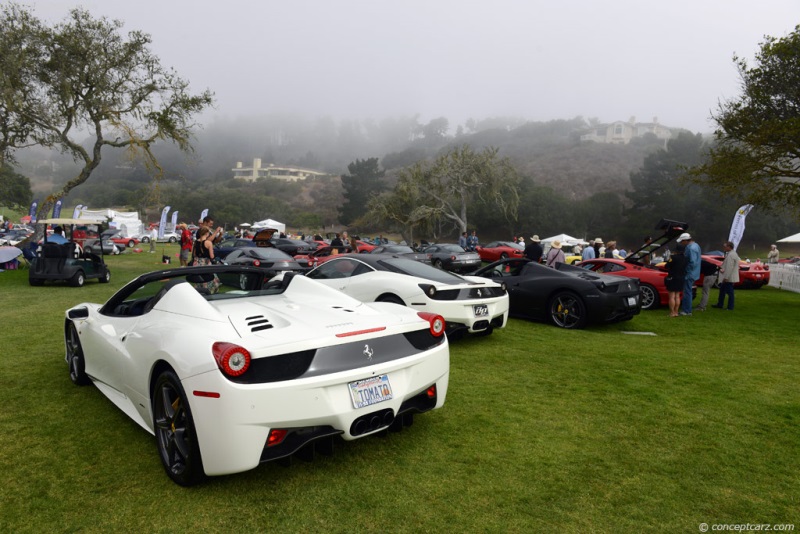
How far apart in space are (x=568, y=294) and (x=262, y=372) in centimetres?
665

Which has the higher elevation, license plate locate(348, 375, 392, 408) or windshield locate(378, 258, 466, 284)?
windshield locate(378, 258, 466, 284)

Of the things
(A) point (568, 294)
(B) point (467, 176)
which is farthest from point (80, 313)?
(B) point (467, 176)

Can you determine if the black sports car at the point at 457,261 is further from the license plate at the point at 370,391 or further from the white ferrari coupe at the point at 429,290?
the license plate at the point at 370,391

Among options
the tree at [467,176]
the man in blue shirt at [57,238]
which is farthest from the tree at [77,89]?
the tree at [467,176]

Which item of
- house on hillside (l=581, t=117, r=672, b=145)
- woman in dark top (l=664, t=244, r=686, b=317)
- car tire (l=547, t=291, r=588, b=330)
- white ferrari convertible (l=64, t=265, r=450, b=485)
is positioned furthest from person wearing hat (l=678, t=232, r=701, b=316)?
house on hillside (l=581, t=117, r=672, b=145)

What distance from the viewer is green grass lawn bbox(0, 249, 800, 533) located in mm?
2674

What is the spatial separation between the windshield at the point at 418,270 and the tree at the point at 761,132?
415 inches

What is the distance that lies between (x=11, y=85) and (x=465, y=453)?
2148 cm

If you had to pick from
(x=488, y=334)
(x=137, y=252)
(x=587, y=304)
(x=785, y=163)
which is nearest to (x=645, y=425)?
(x=488, y=334)

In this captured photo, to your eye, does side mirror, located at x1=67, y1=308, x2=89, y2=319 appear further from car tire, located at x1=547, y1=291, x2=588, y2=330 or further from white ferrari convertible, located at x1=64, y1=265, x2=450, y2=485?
car tire, located at x1=547, y1=291, x2=588, y2=330

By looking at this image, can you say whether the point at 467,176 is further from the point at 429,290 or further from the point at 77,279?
the point at 429,290

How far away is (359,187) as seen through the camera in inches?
3489

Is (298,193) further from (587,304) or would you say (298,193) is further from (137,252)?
(587,304)

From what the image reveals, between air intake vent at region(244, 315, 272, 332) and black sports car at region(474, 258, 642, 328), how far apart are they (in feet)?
20.4
